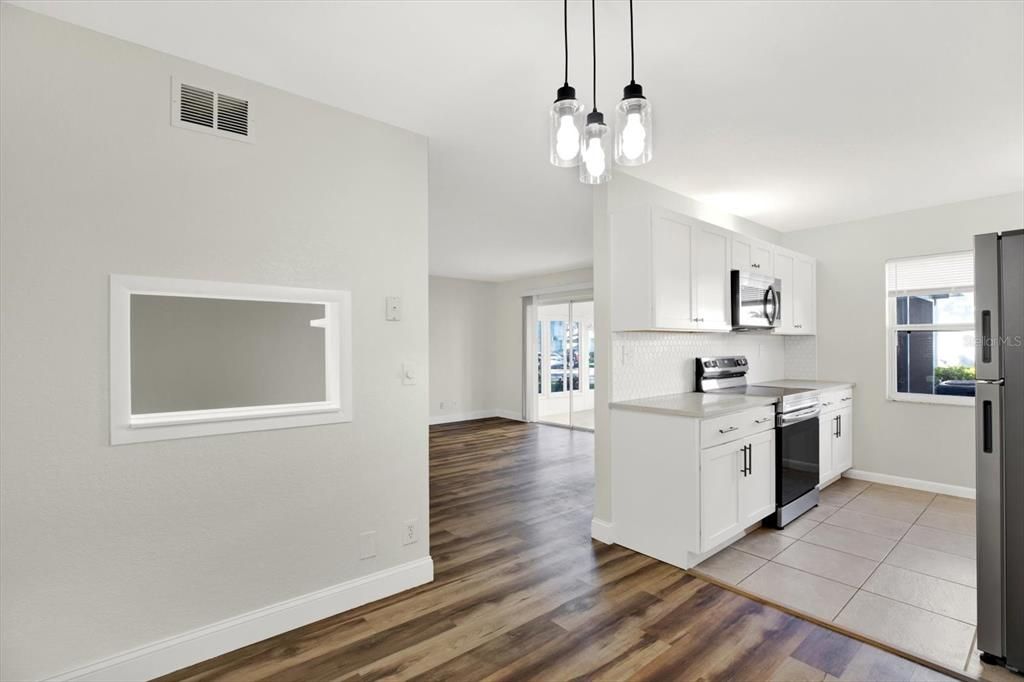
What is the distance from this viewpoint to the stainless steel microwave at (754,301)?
147 inches

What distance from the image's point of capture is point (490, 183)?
3570mm

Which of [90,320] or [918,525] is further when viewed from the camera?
[918,525]

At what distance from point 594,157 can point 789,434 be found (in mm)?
2899

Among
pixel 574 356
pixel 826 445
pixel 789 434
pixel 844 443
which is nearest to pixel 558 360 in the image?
pixel 574 356

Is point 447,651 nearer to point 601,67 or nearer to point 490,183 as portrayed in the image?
point 601,67

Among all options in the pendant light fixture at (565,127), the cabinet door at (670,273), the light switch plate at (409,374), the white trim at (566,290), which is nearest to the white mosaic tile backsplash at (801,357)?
the cabinet door at (670,273)

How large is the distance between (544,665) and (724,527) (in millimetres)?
1533

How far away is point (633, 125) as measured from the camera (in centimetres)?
148

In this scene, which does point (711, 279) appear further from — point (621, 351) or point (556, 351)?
point (556, 351)

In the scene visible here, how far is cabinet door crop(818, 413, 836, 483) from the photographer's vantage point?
13.3 ft

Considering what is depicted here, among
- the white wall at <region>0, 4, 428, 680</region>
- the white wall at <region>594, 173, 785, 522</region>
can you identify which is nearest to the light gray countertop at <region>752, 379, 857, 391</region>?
the white wall at <region>594, 173, 785, 522</region>

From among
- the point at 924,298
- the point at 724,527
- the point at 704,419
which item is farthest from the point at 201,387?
the point at 924,298

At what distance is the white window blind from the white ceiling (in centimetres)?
85

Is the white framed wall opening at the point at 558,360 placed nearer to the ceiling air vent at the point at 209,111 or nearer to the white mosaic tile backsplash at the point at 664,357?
the white mosaic tile backsplash at the point at 664,357
